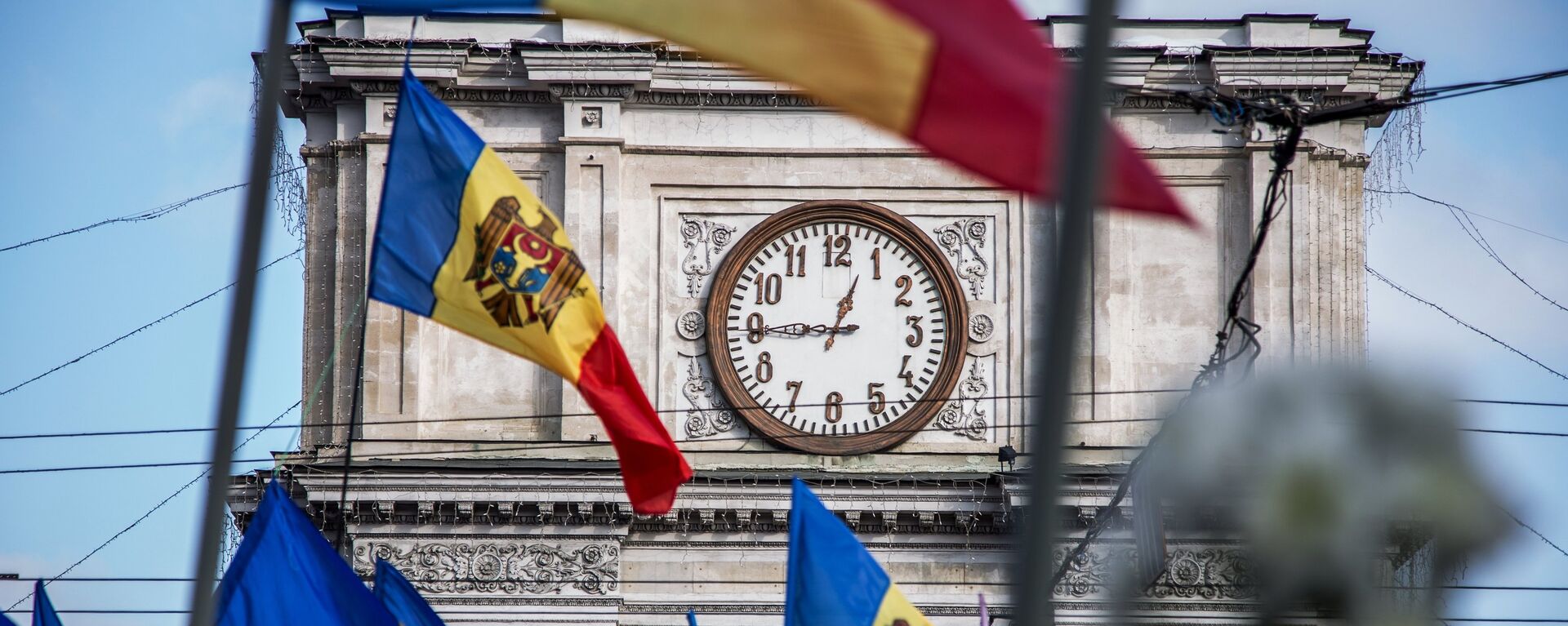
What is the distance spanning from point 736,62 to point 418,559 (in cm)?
1503

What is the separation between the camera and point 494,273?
1566cm

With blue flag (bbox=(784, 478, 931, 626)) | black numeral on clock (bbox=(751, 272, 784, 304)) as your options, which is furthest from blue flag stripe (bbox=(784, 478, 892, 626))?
black numeral on clock (bbox=(751, 272, 784, 304))

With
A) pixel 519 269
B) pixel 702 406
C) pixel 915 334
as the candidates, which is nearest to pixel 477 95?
pixel 702 406

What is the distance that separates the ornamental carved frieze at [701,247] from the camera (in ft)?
85.0

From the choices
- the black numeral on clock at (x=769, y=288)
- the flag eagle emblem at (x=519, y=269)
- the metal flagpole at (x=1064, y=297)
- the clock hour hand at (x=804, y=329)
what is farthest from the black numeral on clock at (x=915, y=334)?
the metal flagpole at (x=1064, y=297)

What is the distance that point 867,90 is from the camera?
1011 cm

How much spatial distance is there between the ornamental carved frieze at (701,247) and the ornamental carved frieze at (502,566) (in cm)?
299

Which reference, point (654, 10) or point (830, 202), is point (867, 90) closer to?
point (654, 10)

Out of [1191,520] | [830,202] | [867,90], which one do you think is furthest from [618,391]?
[830,202]

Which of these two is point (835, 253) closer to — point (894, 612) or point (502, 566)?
point (502, 566)

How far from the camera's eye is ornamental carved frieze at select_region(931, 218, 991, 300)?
26.0 m

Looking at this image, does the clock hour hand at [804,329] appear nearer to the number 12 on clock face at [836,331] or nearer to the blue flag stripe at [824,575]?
the number 12 on clock face at [836,331]

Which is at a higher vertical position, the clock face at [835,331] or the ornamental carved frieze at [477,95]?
the ornamental carved frieze at [477,95]

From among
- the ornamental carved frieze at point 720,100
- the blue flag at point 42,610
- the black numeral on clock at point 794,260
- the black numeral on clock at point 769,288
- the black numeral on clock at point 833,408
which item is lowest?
the blue flag at point 42,610
